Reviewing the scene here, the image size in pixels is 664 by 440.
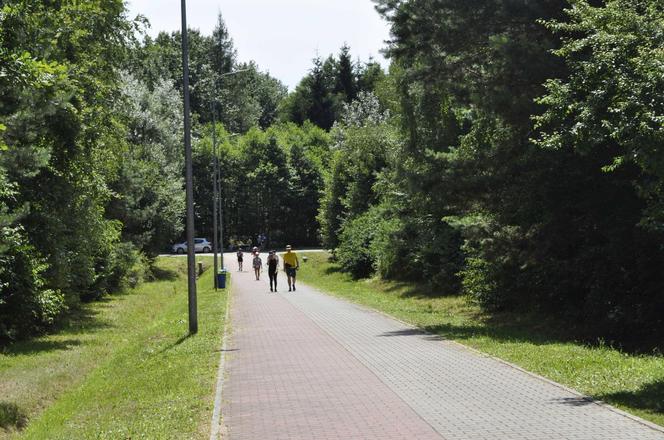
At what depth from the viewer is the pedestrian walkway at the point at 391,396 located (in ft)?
27.8

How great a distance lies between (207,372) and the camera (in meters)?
13.1

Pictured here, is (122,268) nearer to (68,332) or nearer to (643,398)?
(68,332)

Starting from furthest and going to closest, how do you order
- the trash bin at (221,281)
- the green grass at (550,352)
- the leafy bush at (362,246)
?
the leafy bush at (362,246), the trash bin at (221,281), the green grass at (550,352)

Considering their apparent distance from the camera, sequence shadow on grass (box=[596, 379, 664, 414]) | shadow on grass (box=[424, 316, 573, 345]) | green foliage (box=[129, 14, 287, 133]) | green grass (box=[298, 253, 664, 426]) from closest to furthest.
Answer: shadow on grass (box=[596, 379, 664, 414]) → green grass (box=[298, 253, 664, 426]) → shadow on grass (box=[424, 316, 573, 345]) → green foliage (box=[129, 14, 287, 133])

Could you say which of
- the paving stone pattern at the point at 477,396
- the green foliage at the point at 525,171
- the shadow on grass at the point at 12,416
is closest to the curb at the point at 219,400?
the paving stone pattern at the point at 477,396

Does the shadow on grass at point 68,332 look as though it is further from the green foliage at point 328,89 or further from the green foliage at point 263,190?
the green foliage at point 328,89

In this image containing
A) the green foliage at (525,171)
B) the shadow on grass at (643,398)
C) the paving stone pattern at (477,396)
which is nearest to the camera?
the paving stone pattern at (477,396)

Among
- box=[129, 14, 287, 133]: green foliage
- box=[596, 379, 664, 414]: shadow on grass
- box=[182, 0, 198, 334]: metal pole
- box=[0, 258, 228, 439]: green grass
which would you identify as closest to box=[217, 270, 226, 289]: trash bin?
box=[0, 258, 228, 439]: green grass

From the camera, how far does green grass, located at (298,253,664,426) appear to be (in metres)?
10.4

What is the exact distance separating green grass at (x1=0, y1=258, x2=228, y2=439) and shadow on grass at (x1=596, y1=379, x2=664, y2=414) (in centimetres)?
483

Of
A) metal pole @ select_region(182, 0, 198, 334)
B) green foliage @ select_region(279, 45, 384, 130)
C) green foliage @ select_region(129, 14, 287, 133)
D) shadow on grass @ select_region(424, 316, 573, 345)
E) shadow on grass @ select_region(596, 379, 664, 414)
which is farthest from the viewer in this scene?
green foliage @ select_region(279, 45, 384, 130)

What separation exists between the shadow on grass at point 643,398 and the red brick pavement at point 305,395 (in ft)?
8.30

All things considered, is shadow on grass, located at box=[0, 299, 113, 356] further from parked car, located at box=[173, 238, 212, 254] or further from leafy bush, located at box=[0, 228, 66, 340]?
parked car, located at box=[173, 238, 212, 254]

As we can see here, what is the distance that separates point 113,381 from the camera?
14.4 metres
